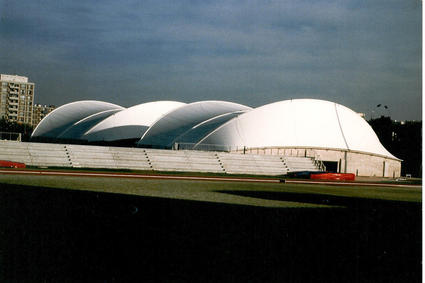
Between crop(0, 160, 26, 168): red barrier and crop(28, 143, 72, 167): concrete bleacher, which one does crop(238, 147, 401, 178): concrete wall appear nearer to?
crop(28, 143, 72, 167): concrete bleacher

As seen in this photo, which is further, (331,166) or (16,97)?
(16,97)

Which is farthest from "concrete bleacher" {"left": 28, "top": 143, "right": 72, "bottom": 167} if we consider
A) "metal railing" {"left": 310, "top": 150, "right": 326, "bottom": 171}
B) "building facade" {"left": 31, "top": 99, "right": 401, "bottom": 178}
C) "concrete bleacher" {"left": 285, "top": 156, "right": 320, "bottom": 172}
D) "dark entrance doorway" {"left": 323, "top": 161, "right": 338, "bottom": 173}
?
"dark entrance doorway" {"left": 323, "top": 161, "right": 338, "bottom": 173}

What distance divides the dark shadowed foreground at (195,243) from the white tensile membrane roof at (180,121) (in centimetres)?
4012

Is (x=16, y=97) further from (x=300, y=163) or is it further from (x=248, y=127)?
(x=300, y=163)

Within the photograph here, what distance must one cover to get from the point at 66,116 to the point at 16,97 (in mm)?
80649

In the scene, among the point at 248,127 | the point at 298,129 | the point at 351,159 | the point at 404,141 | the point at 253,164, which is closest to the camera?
the point at 253,164

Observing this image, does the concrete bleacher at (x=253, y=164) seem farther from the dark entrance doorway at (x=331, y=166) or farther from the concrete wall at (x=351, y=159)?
the dark entrance doorway at (x=331, y=166)

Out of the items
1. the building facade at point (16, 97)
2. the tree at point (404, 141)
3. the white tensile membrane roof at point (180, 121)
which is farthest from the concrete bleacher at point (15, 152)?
the building facade at point (16, 97)

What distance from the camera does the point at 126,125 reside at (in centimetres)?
6219

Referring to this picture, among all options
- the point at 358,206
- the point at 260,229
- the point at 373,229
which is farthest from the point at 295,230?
the point at 358,206

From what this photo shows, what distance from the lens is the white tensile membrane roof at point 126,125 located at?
61031mm

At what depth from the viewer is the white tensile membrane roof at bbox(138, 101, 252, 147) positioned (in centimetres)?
5550

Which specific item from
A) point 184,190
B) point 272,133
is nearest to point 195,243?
point 184,190

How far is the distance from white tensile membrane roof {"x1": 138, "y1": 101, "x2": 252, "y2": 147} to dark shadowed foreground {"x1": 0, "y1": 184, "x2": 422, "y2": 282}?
40119 millimetres
